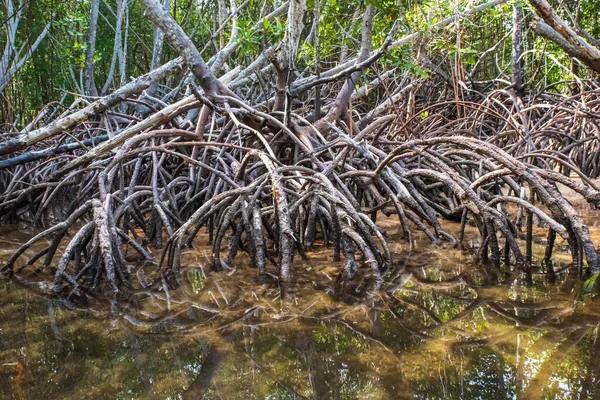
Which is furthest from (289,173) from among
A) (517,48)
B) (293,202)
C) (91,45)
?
(91,45)

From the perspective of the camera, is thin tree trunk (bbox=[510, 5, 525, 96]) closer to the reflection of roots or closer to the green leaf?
the reflection of roots

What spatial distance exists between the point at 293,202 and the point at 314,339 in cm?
125

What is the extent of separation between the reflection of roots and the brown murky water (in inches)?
7.7

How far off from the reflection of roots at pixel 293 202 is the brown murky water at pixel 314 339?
196mm

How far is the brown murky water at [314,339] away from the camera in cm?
168

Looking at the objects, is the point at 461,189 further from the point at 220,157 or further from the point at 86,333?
the point at 86,333

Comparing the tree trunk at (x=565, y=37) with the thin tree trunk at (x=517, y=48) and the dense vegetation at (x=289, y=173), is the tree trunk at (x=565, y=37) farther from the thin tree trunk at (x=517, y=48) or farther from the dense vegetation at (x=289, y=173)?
the thin tree trunk at (x=517, y=48)

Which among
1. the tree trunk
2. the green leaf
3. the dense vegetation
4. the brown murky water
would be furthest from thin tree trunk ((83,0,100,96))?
the green leaf

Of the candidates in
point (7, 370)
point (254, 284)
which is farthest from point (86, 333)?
point (254, 284)

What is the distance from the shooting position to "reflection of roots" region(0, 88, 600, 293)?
107 inches

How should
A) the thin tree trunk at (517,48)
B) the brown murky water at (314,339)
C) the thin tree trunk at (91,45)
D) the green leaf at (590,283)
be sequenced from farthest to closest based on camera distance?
the thin tree trunk at (91,45), the thin tree trunk at (517,48), the green leaf at (590,283), the brown murky water at (314,339)

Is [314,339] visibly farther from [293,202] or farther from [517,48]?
[517,48]

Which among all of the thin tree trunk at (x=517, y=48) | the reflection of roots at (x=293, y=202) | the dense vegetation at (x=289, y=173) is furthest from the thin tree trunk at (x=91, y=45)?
the thin tree trunk at (x=517, y=48)

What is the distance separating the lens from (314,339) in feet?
6.67
